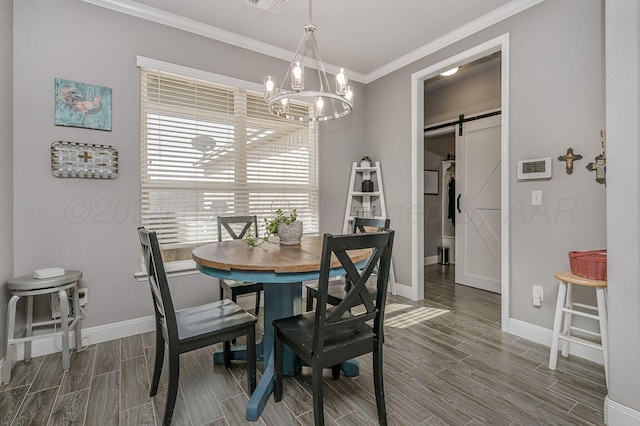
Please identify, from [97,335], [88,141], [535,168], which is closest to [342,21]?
[535,168]

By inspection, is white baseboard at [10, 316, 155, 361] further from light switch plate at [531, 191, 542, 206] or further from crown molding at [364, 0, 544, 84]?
crown molding at [364, 0, 544, 84]

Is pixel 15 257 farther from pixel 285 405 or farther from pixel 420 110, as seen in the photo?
pixel 420 110

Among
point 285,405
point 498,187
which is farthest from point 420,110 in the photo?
point 285,405

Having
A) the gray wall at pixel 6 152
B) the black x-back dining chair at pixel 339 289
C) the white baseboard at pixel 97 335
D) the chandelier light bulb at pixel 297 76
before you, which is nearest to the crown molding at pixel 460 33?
the chandelier light bulb at pixel 297 76

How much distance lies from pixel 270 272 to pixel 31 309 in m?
1.98

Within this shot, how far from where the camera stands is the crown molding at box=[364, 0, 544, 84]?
2.59m

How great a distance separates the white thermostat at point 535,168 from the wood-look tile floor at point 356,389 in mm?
1374

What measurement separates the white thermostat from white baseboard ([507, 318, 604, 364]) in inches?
48.9

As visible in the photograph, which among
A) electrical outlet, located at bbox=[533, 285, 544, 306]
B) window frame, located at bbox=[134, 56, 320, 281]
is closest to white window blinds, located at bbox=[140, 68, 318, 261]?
window frame, located at bbox=[134, 56, 320, 281]

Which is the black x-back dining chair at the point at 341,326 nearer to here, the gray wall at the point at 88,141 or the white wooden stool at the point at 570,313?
the white wooden stool at the point at 570,313

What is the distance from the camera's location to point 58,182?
7.64ft

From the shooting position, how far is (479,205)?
4.08m

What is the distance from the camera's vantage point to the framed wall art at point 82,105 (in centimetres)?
231

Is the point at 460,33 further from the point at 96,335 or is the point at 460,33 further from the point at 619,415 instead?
the point at 96,335
